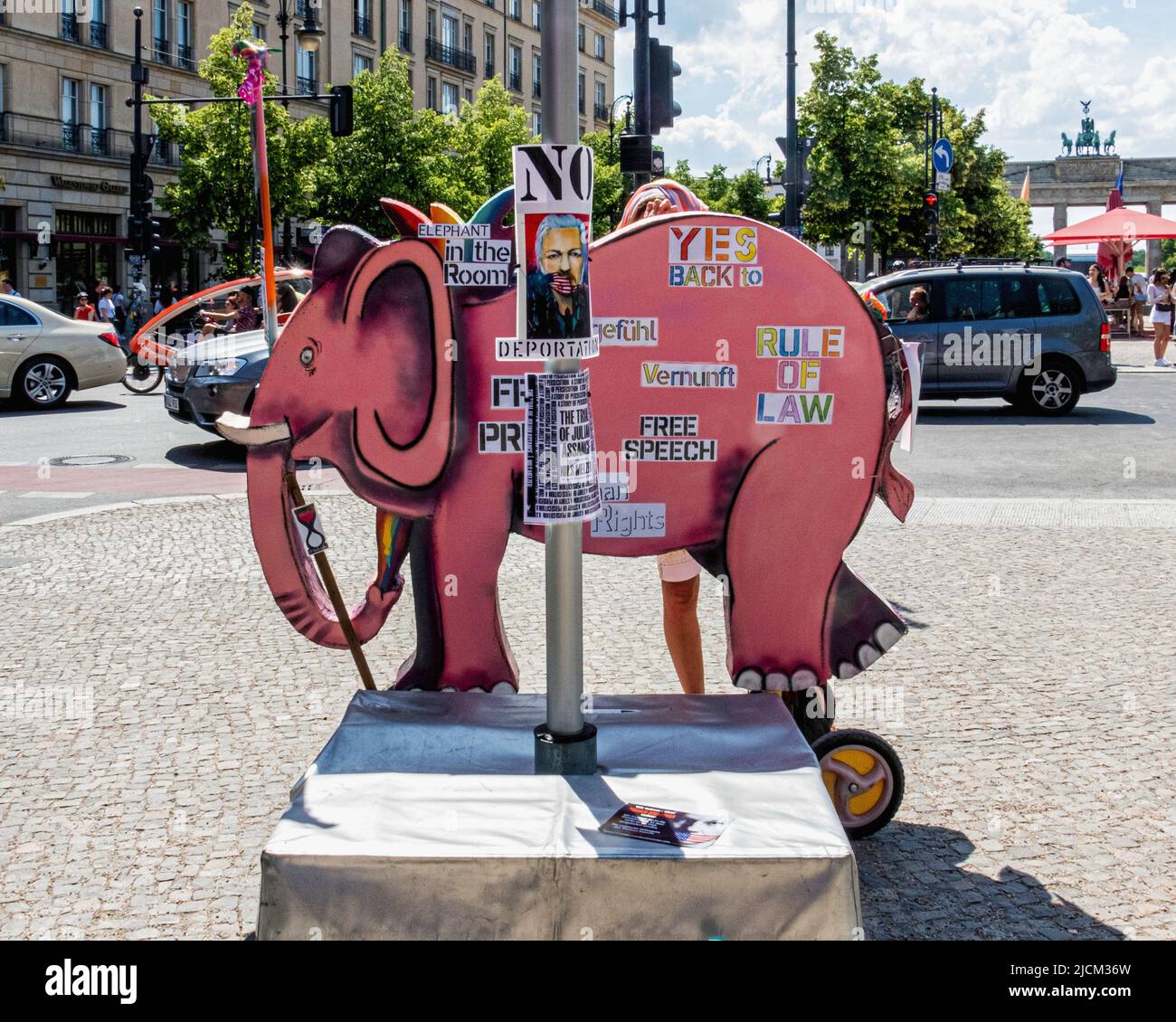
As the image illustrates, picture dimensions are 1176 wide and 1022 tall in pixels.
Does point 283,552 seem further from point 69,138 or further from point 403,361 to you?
point 69,138

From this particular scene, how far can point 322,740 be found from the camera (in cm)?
515

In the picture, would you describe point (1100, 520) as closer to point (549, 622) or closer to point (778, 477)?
point (778, 477)

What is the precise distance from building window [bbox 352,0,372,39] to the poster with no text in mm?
54983

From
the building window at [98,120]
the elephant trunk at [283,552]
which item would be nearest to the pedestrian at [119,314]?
the building window at [98,120]

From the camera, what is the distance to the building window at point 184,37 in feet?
147

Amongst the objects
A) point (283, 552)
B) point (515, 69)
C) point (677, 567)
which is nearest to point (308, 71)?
point (515, 69)

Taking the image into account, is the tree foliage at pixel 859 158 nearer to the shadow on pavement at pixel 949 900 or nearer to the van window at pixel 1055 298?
the van window at pixel 1055 298

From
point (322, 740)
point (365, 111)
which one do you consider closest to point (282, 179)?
point (365, 111)

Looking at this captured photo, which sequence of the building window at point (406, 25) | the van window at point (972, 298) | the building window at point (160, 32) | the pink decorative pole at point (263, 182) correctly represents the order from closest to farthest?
the pink decorative pole at point (263, 182), the van window at point (972, 298), the building window at point (160, 32), the building window at point (406, 25)

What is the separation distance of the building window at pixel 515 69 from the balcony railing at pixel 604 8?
8101mm

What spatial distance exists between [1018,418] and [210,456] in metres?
9.49

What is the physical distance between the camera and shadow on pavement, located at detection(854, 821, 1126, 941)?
3.63 m
